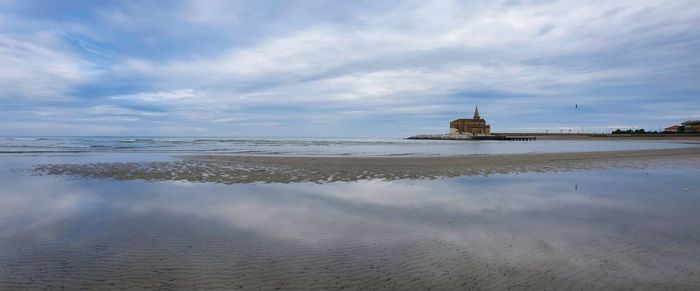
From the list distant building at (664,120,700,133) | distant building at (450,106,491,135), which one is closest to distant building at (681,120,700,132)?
distant building at (664,120,700,133)

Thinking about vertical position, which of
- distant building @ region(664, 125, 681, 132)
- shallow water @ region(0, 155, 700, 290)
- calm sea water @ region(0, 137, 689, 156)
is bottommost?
shallow water @ region(0, 155, 700, 290)

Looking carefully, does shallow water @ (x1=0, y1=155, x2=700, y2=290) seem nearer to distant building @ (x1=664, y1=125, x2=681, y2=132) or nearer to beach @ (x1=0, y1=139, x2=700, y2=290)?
beach @ (x1=0, y1=139, x2=700, y2=290)

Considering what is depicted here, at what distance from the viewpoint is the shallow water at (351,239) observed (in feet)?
15.6

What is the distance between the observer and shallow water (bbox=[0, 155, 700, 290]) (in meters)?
4.76

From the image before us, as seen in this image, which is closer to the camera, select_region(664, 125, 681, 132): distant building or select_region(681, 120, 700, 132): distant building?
select_region(681, 120, 700, 132): distant building

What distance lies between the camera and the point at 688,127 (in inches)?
5556

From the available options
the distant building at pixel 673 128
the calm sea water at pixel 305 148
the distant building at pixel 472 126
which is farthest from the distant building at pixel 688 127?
the calm sea water at pixel 305 148

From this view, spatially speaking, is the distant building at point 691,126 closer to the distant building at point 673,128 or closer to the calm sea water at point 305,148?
the distant building at point 673,128

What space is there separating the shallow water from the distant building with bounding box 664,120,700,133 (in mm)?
165933

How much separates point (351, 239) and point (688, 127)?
180999mm

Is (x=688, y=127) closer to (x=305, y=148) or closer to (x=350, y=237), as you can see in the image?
(x=305, y=148)

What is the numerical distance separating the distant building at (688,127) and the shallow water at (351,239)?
166 metres

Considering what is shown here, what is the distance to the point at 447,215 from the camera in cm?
852

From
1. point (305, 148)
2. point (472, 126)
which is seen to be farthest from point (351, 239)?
point (472, 126)
